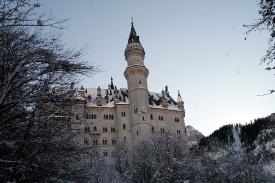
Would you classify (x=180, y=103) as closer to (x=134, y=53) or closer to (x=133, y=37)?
(x=134, y=53)

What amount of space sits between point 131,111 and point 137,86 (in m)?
5.42

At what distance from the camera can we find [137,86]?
261 feet

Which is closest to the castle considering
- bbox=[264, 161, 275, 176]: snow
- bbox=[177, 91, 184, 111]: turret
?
bbox=[177, 91, 184, 111]: turret

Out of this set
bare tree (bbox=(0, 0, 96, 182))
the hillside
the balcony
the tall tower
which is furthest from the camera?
the tall tower

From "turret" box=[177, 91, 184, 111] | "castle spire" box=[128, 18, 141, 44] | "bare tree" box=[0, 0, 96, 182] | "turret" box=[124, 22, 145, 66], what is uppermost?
"castle spire" box=[128, 18, 141, 44]

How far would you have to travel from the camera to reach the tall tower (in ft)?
249

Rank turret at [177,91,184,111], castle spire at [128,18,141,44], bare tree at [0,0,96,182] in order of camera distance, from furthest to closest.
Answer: turret at [177,91,184,111] < castle spire at [128,18,141,44] < bare tree at [0,0,96,182]

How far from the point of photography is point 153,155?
5241 centimetres

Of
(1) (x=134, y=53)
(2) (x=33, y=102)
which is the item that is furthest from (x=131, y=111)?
(2) (x=33, y=102)

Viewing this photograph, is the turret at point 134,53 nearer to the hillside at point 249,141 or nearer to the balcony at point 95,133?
the balcony at point 95,133

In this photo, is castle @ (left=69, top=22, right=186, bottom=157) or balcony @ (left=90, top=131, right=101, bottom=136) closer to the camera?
balcony @ (left=90, top=131, right=101, bottom=136)

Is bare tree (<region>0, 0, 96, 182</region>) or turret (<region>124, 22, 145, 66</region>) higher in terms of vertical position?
turret (<region>124, 22, 145, 66</region>)

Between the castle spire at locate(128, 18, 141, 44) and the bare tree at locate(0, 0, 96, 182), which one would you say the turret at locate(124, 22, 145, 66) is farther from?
the bare tree at locate(0, 0, 96, 182)

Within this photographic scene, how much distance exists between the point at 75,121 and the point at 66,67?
274 centimetres
